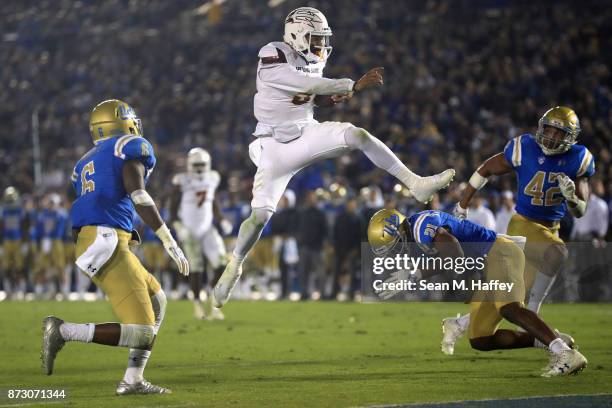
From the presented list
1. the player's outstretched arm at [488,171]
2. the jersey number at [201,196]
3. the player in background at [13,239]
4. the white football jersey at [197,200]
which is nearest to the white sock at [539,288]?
the player's outstretched arm at [488,171]

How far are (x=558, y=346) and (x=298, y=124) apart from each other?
106 inches

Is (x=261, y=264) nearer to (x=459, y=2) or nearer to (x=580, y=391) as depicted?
(x=459, y=2)

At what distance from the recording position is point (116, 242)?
24.8 ft

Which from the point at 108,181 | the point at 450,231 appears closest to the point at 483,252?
the point at 450,231

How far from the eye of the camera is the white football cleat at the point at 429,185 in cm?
825

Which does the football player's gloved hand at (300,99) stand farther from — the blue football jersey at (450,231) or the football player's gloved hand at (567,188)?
the football player's gloved hand at (567,188)

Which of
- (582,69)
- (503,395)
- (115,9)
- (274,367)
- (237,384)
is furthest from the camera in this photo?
(115,9)

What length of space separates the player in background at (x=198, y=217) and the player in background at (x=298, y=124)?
652 centimetres

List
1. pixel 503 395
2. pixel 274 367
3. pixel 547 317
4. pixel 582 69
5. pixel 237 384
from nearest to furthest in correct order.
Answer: pixel 503 395, pixel 237 384, pixel 274 367, pixel 547 317, pixel 582 69

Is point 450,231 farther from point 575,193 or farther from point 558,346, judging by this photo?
point 575,193

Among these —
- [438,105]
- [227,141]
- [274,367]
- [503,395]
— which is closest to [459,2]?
[438,105]

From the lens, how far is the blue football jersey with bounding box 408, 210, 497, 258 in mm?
7891

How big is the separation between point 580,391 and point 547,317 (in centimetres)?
682

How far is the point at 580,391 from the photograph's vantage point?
749 centimetres
